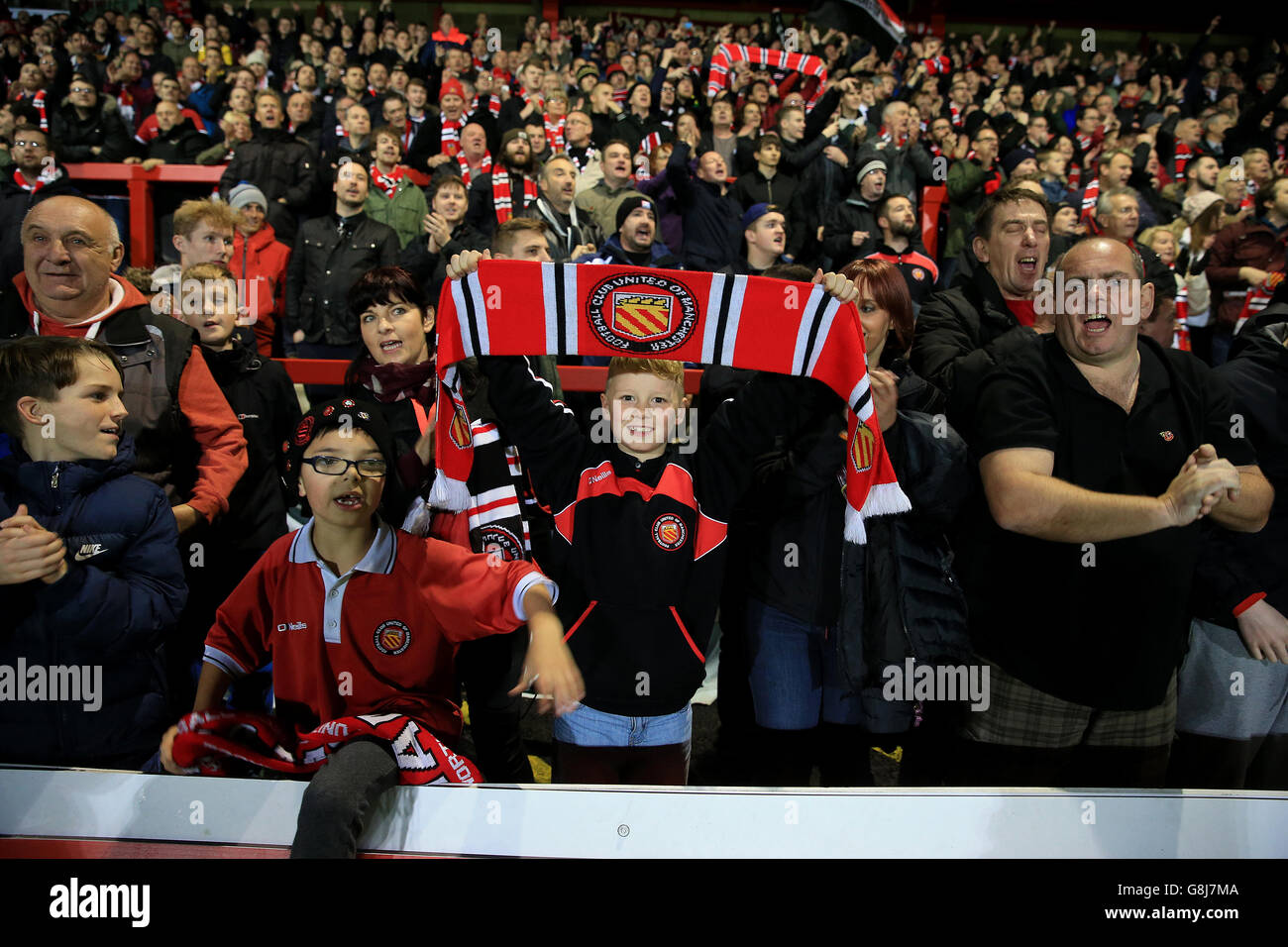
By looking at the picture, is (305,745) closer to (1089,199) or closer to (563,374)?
(563,374)

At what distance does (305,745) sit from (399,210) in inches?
191

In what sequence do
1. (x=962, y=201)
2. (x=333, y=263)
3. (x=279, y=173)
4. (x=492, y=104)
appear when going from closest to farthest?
(x=333, y=263), (x=279, y=173), (x=962, y=201), (x=492, y=104)

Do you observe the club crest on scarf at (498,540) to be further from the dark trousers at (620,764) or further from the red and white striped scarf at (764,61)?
the red and white striped scarf at (764,61)

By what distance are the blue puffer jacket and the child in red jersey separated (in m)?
0.19

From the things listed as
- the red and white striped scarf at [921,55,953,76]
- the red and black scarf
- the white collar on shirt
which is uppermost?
the red and white striped scarf at [921,55,953,76]

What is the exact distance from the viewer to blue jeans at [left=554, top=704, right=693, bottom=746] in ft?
7.44

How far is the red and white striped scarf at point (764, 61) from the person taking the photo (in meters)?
10.7

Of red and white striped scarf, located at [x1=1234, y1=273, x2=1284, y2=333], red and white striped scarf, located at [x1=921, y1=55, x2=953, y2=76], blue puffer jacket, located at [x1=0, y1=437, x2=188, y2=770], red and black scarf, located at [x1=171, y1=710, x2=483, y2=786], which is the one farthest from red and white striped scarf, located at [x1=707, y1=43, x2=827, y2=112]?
red and black scarf, located at [x1=171, y1=710, x2=483, y2=786]

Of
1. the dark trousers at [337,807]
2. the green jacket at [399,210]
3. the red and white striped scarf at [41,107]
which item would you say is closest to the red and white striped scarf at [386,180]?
the green jacket at [399,210]

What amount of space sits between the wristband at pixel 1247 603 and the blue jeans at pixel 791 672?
3.48 ft

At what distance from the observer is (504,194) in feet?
18.7

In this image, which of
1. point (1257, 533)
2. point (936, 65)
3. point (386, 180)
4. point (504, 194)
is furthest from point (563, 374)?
point (936, 65)

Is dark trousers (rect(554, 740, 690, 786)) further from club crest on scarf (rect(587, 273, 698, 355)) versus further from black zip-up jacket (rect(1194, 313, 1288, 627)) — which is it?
black zip-up jacket (rect(1194, 313, 1288, 627))
